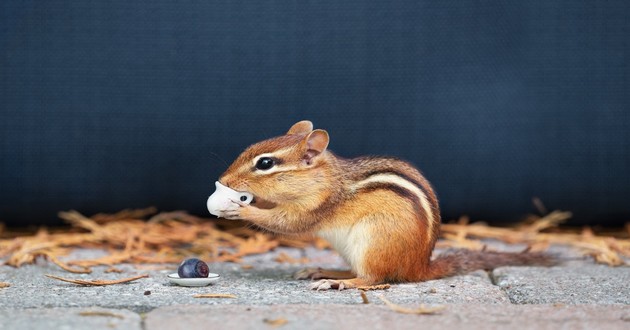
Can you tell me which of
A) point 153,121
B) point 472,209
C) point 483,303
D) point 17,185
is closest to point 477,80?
point 472,209

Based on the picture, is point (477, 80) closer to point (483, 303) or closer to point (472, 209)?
point (472, 209)

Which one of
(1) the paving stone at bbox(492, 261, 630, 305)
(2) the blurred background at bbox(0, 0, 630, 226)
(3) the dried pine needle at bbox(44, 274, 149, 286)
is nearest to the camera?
(1) the paving stone at bbox(492, 261, 630, 305)

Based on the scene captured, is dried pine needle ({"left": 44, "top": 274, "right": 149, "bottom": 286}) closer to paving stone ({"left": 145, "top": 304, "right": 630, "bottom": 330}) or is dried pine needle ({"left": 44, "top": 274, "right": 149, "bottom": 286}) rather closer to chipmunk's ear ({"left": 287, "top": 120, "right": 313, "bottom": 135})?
paving stone ({"left": 145, "top": 304, "right": 630, "bottom": 330})

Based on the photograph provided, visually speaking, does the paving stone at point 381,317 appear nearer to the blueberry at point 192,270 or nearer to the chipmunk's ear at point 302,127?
the blueberry at point 192,270

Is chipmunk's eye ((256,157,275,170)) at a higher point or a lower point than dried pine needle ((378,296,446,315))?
higher

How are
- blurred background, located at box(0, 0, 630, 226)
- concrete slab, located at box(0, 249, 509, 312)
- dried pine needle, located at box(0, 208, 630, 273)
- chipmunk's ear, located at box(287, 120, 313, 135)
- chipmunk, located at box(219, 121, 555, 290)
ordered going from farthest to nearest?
blurred background, located at box(0, 0, 630, 226)
dried pine needle, located at box(0, 208, 630, 273)
chipmunk's ear, located at box(287, 120, 313, 135)
chipmunk, located at box(219, 121, 555, 290)
concrete slab, located at box(0, 249, 509, 312)

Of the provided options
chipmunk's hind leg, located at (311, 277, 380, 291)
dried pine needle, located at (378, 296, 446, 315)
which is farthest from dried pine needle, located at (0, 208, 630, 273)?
dried pine needle, located at (378, 296, 446, 315)

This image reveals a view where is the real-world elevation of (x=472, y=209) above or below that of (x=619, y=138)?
below
